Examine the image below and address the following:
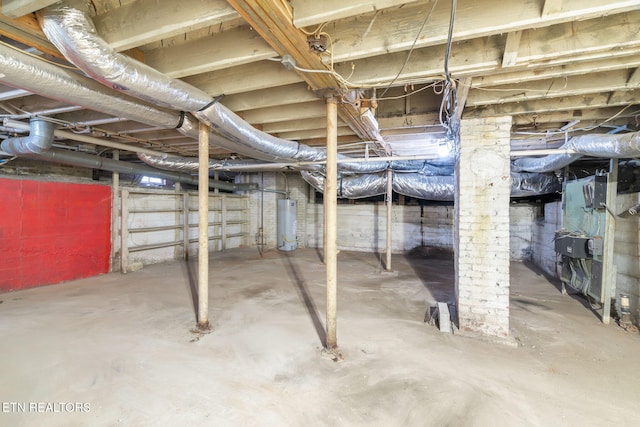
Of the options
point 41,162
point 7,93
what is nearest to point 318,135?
point 7,93

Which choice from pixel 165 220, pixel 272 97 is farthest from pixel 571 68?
pixel 165 220

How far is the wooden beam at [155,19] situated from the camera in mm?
1437

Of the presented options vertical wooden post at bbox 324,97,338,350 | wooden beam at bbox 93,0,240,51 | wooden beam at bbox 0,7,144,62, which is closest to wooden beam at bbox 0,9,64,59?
wooden beam at bbox 0,7,144,62

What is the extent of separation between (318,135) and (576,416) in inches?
135

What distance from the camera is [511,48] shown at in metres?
1.70

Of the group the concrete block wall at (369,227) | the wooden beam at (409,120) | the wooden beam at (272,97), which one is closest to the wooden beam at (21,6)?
the wooden beam at (272,97)

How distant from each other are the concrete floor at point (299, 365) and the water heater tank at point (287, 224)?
359 cm

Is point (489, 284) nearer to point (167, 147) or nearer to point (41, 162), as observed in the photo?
point (167, 147)

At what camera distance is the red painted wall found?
3.85 m

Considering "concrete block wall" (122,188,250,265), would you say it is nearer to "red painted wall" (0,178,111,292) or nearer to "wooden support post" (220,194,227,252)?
"wooden support post" (220,194,227,252)

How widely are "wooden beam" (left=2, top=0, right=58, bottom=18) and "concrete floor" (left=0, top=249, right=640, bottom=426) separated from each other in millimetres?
2122

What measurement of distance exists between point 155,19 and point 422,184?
4.85m

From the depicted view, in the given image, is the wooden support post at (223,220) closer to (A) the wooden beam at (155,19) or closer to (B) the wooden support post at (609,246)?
(A) the wooden beam at (155,19)

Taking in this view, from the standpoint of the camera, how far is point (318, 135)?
3.76 meters
